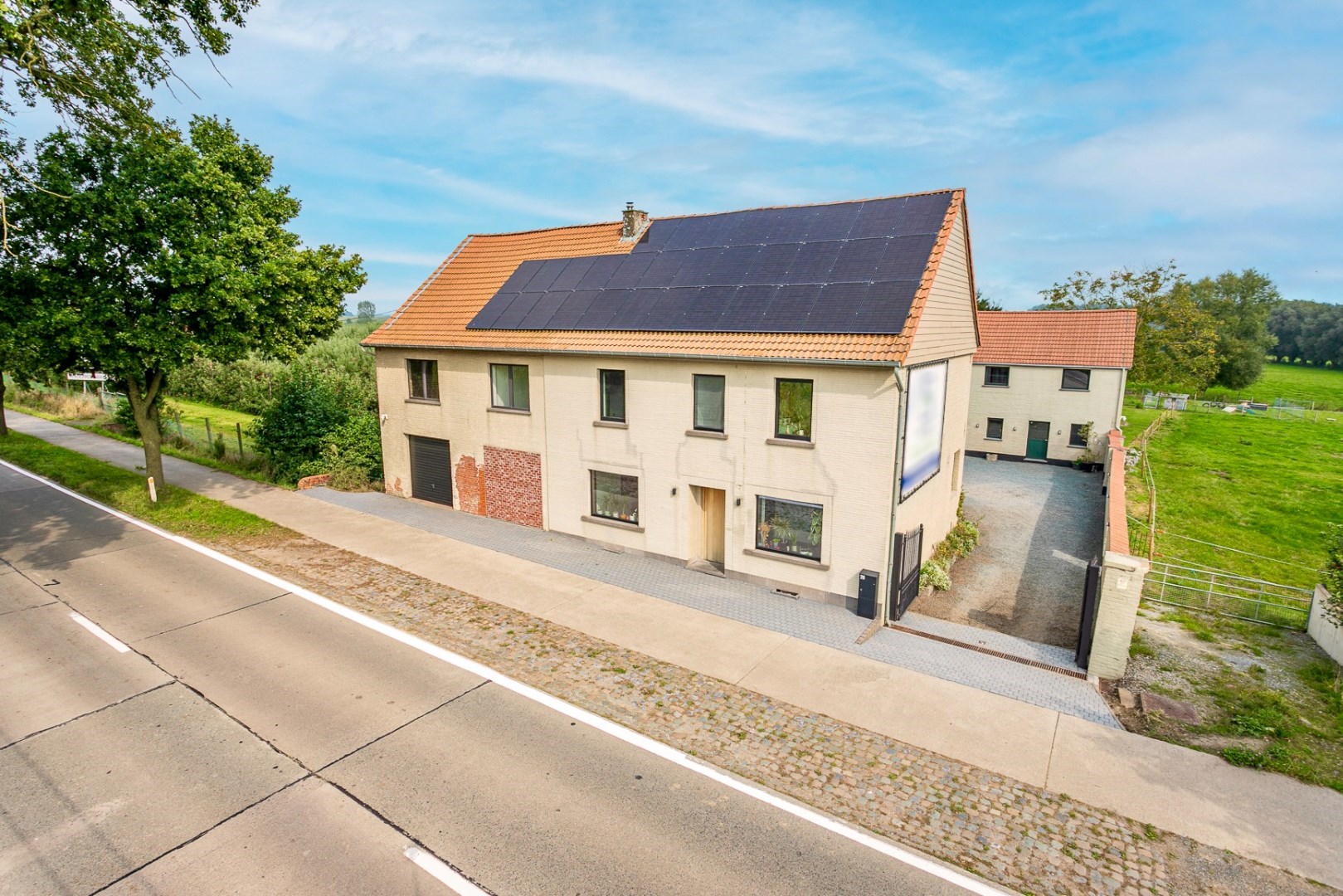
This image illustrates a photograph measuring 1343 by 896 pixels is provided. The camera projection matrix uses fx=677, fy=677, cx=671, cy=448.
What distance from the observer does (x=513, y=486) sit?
62.4 feet

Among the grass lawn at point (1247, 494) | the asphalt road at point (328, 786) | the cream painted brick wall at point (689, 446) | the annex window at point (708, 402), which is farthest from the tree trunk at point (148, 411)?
the grass lawn at point (1247, 494)

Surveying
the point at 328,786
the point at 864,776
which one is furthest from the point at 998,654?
the point at 328,786

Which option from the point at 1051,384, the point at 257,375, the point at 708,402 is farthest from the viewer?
the point at 257,375

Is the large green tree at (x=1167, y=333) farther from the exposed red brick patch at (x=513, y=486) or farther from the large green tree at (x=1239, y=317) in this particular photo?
the exposed red brick patch at (x=513, y=486)

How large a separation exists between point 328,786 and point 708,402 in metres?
10.1

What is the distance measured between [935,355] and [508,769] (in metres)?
12.1

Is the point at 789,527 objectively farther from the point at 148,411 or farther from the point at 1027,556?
the point at 148,411

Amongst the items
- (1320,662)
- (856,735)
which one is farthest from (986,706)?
(1320,662)

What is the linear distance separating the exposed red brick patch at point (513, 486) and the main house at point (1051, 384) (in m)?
22.6

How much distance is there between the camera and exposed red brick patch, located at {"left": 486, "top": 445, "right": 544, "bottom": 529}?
1852 cm

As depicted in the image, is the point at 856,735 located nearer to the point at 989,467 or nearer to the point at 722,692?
the point at 722,692

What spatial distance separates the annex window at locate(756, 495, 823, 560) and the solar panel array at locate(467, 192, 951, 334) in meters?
3.72

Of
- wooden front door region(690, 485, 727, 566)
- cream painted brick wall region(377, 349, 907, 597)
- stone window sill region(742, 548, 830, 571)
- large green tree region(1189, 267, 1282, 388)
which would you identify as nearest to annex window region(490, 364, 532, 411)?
cream painted brick wall region(377, 349, 907, 597)

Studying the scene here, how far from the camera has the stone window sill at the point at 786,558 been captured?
1407 cm
